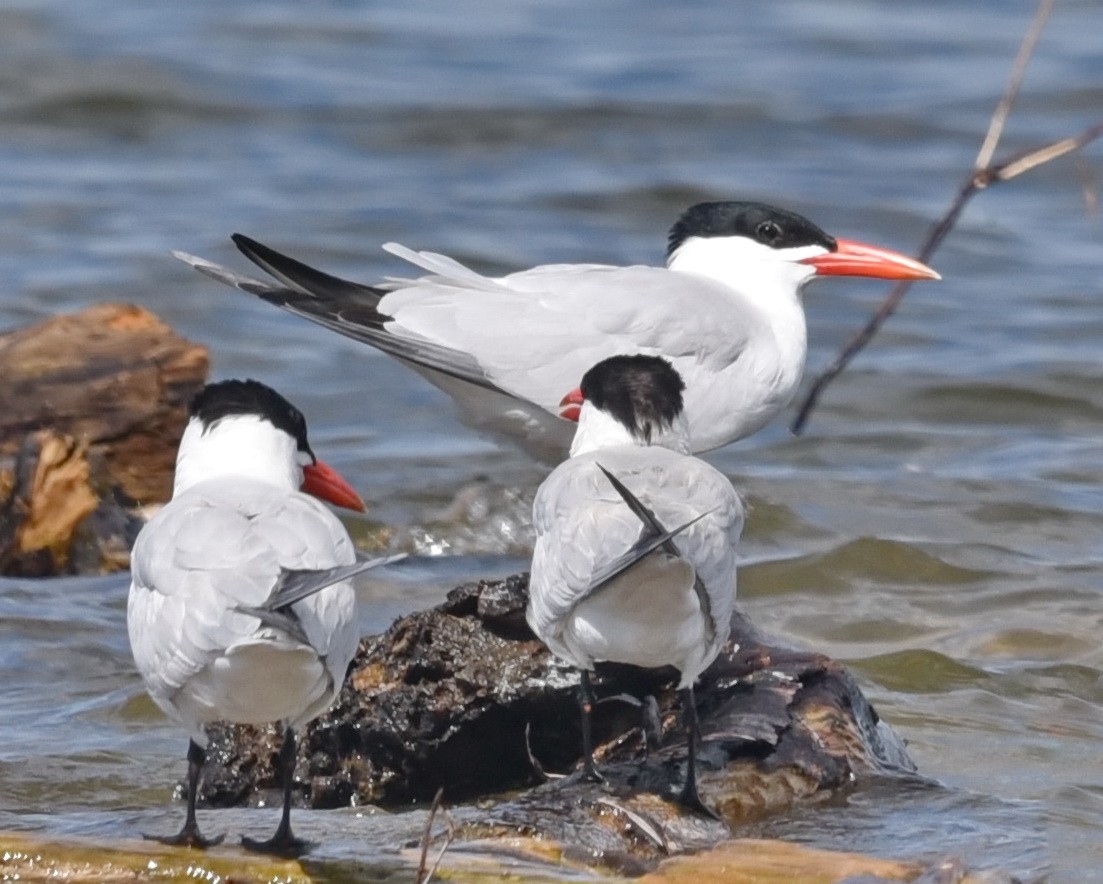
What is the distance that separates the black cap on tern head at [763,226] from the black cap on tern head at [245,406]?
2.42 meters

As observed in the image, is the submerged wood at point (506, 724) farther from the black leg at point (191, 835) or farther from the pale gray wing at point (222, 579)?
the pale gray wing at point (222, 579)

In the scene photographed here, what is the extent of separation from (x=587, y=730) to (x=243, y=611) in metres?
1.20

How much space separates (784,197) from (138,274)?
4185 millimetres

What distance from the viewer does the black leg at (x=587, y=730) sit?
439 cm

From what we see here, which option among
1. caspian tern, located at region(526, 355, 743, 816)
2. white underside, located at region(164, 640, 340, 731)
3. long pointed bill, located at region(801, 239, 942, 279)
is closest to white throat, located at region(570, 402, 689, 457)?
caspian tern, located at region(526, 355, 743, 816)

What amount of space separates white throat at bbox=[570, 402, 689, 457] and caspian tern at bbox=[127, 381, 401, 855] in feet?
2.66

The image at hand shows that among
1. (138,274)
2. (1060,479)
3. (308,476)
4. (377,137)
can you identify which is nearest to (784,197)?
(377,137)

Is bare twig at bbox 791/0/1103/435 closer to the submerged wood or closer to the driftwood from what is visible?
the submerged wood

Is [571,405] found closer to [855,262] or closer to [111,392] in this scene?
[855,262]

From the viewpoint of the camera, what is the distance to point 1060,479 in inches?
323

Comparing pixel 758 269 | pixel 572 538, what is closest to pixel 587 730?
pixel 572 538

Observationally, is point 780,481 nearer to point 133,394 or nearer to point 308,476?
point 133,394

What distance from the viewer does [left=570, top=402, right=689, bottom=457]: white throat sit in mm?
4602

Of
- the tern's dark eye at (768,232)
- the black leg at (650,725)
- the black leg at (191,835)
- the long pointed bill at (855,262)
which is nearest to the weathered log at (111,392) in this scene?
the tern's dark eye at (768,232)
